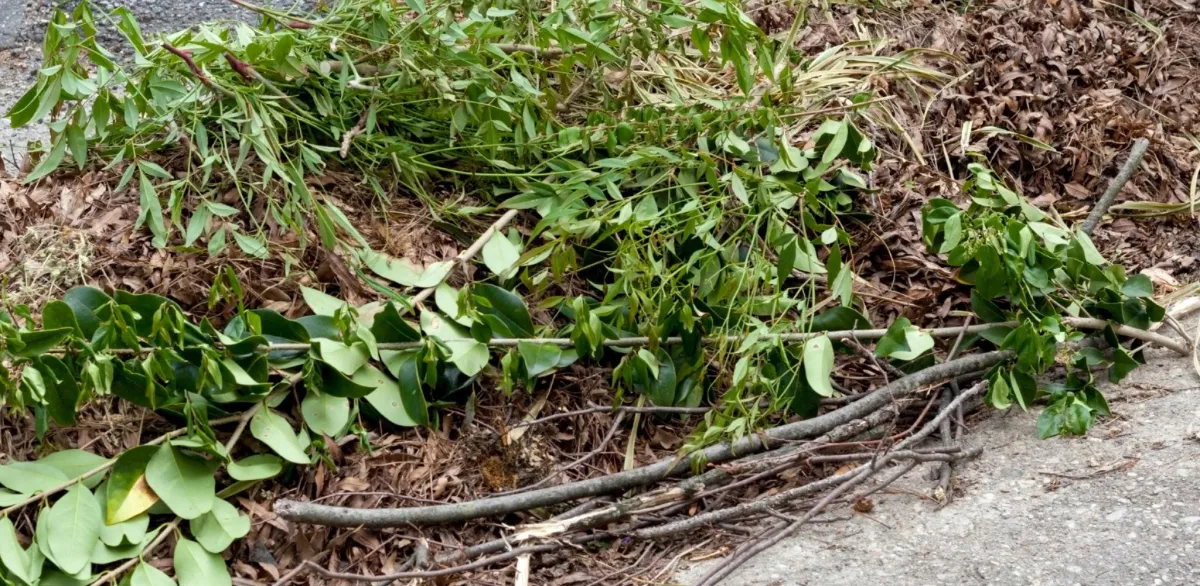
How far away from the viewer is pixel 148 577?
204cm

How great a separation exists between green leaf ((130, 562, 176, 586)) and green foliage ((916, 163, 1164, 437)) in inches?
69.9

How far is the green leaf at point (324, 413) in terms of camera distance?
2.27 m

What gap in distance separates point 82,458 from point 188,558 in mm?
325

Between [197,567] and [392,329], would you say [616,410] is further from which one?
[197,567]

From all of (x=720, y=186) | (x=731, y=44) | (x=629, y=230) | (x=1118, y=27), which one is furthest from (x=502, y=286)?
(x=1118, y=27)

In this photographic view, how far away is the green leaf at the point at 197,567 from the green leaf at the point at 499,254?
92cm

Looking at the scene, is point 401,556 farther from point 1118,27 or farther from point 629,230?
point 1118,27

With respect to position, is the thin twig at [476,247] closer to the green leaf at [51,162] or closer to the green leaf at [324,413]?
the green leaf at [324,413]

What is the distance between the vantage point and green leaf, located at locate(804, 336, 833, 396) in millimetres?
2316

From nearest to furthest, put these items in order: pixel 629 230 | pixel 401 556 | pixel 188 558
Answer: pixel 188 558
pixel 401 556
pixel 629 230

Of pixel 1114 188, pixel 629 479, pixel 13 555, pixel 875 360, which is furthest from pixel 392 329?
pixel 1114 188

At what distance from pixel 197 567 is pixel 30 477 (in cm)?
40

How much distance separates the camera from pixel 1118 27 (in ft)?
11.7

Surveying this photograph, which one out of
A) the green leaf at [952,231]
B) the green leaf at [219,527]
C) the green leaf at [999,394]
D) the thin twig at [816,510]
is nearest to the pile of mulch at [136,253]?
the green leaf at [219,527]
